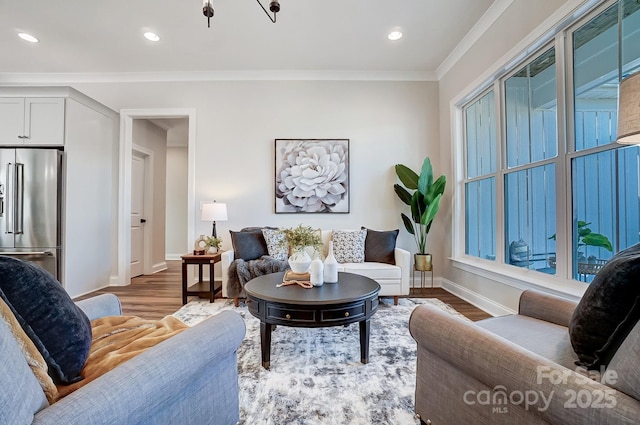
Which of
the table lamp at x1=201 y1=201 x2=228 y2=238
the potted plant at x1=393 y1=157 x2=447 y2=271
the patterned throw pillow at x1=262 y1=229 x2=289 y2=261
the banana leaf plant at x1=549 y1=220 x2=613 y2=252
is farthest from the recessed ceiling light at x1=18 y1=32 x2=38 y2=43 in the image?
the banana leaf plant at x1=549 y1=220 x2=613 y2=252

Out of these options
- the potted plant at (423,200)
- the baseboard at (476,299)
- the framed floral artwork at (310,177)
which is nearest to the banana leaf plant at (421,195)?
the potted plant at (423,200)

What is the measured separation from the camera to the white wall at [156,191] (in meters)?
5.23

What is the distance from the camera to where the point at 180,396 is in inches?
38.8

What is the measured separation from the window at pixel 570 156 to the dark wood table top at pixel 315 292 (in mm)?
1617

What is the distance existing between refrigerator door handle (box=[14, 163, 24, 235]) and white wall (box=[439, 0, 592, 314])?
535 cm

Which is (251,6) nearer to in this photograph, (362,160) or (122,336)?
(362,160)

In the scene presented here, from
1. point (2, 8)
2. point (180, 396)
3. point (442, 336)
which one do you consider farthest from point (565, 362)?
point (2, 8)

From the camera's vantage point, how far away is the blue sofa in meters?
0.63

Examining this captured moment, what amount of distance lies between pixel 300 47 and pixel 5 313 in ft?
12.3

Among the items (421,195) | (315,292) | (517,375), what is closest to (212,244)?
(315,292)

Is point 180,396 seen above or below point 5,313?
below

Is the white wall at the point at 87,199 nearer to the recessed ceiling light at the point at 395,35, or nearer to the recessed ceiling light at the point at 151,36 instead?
the recessed ceiling light at the point at 151,36

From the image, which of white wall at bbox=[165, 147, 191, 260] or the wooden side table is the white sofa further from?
white wall at bbox=[165, 147, 191, 260]

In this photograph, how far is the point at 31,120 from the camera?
3.55m
